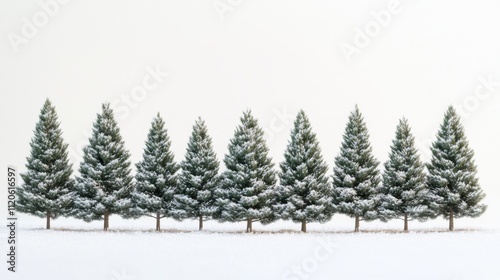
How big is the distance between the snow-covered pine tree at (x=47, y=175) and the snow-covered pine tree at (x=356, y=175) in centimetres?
2112

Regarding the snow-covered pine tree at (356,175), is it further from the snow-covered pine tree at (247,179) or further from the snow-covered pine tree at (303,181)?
the snow-covered pine tree at (247,179)

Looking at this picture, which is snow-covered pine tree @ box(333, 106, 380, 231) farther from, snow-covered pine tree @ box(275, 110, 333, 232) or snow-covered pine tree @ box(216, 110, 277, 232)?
snow-covered pine tree @ box(216, 110, 277, 232)

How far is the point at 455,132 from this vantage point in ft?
146

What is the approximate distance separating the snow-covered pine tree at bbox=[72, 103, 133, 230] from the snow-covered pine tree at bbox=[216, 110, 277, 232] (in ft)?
25.0

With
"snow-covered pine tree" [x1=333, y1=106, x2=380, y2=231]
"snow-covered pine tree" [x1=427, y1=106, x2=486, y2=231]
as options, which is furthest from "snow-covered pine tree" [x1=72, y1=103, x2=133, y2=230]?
"snow-covered pine tree" [x1=427, y1=106, x2=486, y2=231]

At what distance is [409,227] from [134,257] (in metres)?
24.0

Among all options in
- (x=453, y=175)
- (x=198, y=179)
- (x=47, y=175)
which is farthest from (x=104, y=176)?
(x=453, y=175)

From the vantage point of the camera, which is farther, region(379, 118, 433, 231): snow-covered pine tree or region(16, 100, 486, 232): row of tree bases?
region(379, 118, 433, 231): snow-covered pine tree

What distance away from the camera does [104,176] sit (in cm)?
4209

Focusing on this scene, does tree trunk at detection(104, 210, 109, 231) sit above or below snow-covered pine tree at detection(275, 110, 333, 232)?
below

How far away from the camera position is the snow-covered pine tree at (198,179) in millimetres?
41656

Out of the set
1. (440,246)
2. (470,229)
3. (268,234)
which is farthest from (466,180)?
(268,234)

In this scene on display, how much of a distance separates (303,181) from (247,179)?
434 cm

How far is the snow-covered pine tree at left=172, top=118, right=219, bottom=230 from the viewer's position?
41.7m
